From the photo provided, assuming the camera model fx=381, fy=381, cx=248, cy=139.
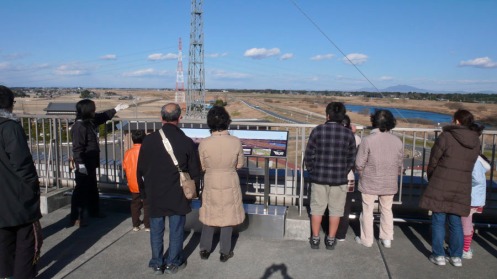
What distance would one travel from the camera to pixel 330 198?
4520 mm

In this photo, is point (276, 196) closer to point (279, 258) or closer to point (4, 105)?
point (279, 258)

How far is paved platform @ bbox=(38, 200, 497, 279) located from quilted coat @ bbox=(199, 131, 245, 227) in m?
0.57

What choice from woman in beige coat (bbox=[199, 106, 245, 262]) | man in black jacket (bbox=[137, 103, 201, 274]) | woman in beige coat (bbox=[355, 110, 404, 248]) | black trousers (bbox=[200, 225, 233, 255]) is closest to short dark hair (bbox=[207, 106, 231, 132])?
woman in beige coat (bbox=[199, 106, 245, 262])

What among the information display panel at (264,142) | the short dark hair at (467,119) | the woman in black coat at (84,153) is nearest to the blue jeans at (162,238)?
the information display panel at (264,142)

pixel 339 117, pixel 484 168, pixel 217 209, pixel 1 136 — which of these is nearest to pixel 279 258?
pixel 217 209

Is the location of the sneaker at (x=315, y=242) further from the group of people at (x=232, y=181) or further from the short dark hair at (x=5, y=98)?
the short dark hair at (x=5, y=98)

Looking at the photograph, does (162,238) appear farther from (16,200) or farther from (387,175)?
(387,175)

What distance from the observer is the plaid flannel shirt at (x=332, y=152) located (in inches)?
169

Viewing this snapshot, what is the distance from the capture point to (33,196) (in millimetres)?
3465

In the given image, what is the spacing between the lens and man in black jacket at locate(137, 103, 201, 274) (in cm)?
381

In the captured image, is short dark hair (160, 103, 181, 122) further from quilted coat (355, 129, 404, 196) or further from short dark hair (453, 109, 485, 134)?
short dark hair (453, 109, 485, 134)

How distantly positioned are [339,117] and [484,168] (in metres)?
1.66

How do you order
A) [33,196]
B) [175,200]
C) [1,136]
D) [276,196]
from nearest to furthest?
1. [1,136]
2. [33,196]
3. [175,200]
4. [276,196]

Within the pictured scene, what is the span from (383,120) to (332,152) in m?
0.69
